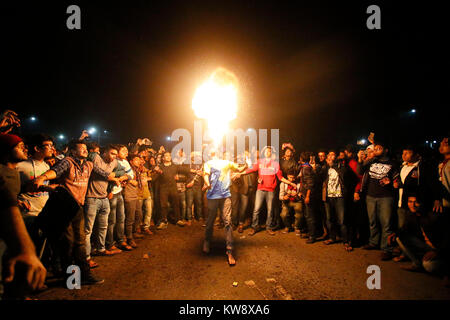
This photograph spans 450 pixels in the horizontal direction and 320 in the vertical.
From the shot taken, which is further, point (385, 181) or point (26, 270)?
point (385, 181)

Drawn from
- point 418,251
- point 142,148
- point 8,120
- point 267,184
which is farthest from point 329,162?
point 8,120

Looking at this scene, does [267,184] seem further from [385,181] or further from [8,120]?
[8,120]

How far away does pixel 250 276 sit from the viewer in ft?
14.4

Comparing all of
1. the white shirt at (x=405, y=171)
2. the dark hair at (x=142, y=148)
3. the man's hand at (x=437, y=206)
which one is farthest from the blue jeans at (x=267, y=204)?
the dark hair at (x=142, y=148)

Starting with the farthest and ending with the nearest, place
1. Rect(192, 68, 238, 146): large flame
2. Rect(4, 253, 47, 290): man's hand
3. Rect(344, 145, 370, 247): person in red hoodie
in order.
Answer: Rect(192, 68, 238, 146): large flame < Rect(344, 145, 370, 247): person in red hoodie < Rect(4, 253, 47, 290): man's hand

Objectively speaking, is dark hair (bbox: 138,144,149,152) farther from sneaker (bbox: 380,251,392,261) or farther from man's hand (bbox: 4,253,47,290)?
sneaker (bbox: 380,251,392,261)

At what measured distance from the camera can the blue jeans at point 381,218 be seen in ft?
17.4

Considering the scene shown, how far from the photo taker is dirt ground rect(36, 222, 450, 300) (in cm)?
372

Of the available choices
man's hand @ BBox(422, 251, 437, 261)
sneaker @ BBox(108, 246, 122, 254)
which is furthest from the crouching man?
sneaker @ BBox(108, 246, 122, 254)

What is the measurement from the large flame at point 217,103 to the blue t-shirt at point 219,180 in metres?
6.31

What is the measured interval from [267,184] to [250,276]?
354cm

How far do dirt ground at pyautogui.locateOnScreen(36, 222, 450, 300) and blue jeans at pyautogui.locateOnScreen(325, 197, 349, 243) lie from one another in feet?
1.25
